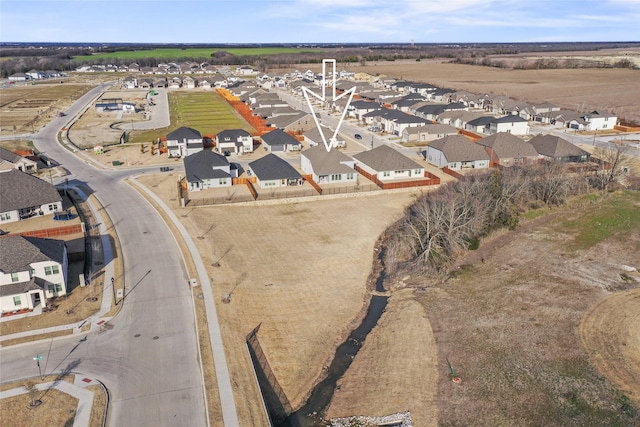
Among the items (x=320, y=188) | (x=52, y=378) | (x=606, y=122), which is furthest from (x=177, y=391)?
(x=606, y=122)

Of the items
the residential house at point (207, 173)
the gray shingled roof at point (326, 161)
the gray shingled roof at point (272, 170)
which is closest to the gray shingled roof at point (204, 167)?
the residential house at point (207, 173)

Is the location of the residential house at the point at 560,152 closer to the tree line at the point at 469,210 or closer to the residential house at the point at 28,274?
the tree line at the point at 469,210

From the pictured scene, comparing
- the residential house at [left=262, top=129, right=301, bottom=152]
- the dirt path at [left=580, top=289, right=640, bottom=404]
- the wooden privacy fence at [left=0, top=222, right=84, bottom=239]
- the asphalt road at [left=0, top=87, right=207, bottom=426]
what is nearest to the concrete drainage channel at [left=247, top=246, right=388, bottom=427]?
the asphalt road at [left=0, top=87, right=207, bottom=426]

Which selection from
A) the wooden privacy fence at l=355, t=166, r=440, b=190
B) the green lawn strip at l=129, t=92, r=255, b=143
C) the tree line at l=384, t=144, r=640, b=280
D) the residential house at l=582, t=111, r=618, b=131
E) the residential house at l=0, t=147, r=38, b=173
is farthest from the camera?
the green lawn strip at l=129, t=92, r=255, b=143

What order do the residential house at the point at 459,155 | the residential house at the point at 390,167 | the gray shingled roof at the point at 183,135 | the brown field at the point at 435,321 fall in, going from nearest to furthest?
the brown field at the point at 435,321 → the residential house at the point at 390,167 → the residential house at the point at 459,155 → the gray shingled roof at the point at 183,135

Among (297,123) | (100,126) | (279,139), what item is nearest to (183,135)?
(279,139)

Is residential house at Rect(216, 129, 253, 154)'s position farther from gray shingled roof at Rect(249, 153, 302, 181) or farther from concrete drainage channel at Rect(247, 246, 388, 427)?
concrete drainage channel at Rect(247, 246, 388, 427)
